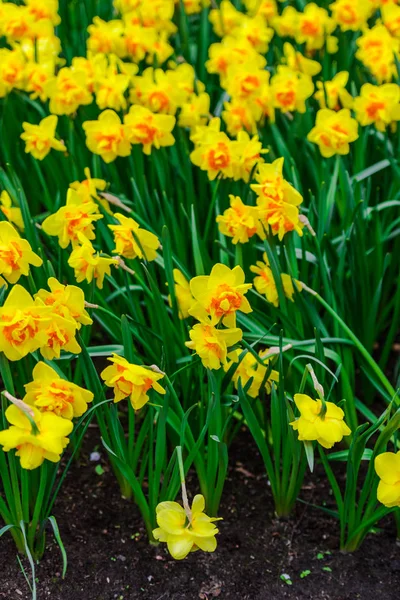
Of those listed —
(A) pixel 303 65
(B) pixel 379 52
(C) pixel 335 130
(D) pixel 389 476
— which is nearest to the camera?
(D) pixel 389 476

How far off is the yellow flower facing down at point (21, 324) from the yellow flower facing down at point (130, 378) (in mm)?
164

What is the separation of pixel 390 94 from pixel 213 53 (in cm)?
78

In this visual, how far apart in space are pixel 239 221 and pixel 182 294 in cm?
25

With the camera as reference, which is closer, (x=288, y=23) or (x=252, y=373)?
(x=252, y=373)

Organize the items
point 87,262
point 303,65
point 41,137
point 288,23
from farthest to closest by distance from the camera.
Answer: point 288,23
point 303,65
point 41,137
point 87,262

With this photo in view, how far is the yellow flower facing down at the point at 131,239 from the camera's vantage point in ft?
6.13

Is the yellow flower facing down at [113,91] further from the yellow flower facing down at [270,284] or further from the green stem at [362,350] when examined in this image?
the green stem at [362,350]

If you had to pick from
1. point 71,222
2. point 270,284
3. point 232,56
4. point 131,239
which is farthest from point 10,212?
point 232,56

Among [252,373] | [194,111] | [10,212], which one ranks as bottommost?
[252,373]

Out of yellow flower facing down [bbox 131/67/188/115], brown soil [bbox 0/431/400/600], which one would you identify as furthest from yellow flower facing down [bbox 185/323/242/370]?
yellow flower facing down [bbox 131/67/188/115]

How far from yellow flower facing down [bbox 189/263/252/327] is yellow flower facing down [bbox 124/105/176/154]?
0.88 m

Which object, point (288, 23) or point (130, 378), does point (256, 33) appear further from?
point (130, 378)

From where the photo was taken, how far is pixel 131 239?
6.17 feet

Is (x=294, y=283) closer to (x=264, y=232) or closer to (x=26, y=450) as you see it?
(x=264, y=232)
